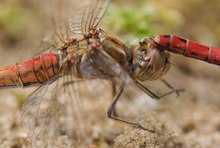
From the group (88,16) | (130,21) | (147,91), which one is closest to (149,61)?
(147,91)

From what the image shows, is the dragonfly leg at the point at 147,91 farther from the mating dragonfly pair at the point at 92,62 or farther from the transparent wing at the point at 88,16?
the transparent wing at the point at 88,16

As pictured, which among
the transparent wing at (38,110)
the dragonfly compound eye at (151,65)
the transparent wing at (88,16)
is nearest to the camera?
the transparent wing at (38,110)

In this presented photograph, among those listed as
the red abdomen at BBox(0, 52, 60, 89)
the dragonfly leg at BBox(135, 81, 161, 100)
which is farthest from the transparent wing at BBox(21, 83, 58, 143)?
the dragonfly leg at BBox(135, 81, 161, 100)

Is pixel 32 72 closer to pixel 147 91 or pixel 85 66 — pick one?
pixel 85 66

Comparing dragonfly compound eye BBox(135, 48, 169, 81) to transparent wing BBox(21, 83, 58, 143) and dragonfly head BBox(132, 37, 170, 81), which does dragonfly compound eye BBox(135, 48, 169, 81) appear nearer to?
dragonfly head BBox(132, 37, 170, 81)

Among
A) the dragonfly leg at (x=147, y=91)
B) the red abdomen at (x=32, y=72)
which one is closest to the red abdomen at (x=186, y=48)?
the dragonfly leg at (x=147, y=91)

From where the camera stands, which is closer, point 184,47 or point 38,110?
point 38,110

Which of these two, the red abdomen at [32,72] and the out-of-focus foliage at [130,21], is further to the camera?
the out-of-focus foliage at [130,21]

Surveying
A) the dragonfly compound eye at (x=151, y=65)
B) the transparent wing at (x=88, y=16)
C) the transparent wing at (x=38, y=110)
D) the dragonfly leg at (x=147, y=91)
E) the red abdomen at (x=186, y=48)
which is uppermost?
the transparent wing at (x=88, y=16)
